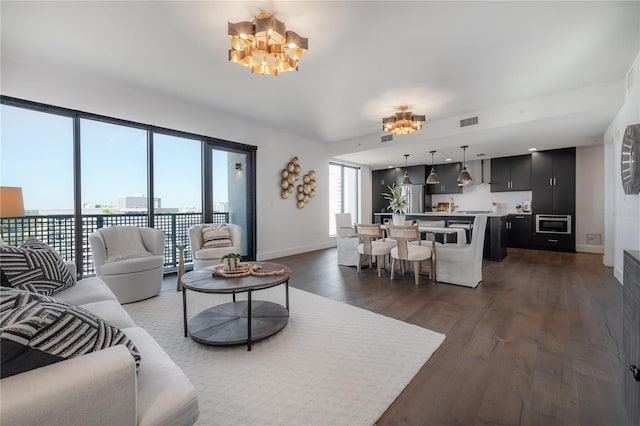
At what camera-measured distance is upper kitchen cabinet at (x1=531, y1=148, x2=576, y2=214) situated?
631 centimetres

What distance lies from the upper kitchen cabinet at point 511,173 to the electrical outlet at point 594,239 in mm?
1598

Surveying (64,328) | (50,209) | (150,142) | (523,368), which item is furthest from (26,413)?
(150,142)

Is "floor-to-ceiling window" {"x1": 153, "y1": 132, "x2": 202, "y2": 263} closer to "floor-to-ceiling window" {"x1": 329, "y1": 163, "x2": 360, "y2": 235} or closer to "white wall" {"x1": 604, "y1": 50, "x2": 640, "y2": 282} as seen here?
"floor-to-ceiling window" {"x1": 329, "y1": 163, "x2": 360, "y2": 235}

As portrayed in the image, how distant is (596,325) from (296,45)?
369cm

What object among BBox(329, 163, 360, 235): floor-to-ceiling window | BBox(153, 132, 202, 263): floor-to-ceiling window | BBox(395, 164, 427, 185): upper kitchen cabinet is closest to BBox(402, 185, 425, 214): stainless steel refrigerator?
BBox(395, 164, 427, 185): upper kitchen cabinet

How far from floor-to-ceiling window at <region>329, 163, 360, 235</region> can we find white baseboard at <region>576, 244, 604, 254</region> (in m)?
5.43

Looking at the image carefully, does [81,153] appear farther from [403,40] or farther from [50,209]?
[403,40]

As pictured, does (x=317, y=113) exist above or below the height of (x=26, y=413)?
above

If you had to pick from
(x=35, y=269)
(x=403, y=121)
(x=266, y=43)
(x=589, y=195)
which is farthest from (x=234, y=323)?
(x=589, y=195)

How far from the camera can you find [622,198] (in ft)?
12.4

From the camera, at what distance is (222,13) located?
2.37 m

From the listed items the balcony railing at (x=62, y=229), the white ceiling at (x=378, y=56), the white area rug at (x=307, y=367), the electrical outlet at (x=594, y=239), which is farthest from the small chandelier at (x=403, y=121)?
the electrical outlet at (x=594, y=239)

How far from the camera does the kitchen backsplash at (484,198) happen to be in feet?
24.0

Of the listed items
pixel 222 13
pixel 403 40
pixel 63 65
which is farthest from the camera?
pixel 63 65
